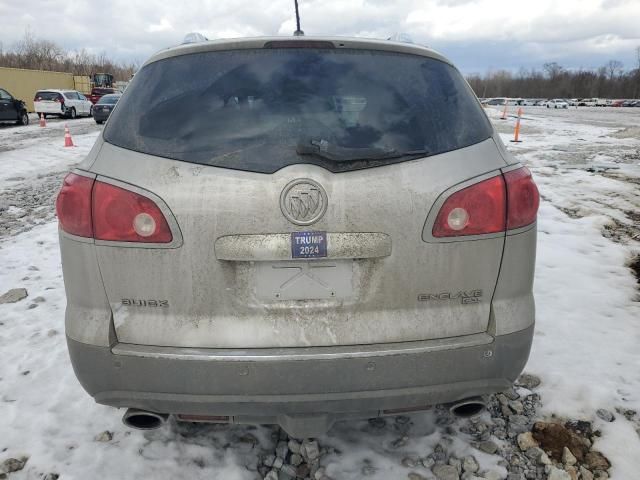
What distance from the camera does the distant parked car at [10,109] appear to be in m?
21.9

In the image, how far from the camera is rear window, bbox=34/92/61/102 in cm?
2817

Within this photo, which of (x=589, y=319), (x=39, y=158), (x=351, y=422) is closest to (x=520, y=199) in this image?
(x=351, y=422)

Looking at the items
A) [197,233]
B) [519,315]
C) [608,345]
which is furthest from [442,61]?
[608,345]

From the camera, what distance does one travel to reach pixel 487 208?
182cm

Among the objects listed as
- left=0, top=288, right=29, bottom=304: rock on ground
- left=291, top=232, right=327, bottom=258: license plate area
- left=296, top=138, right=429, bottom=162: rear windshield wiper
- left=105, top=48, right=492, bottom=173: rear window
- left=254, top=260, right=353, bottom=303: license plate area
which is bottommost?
left=0, top=288, right=29, bottom=304: rock on ground

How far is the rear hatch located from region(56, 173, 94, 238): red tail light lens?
8 centimetres

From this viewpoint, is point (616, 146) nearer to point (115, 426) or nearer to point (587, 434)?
point (587, 434)

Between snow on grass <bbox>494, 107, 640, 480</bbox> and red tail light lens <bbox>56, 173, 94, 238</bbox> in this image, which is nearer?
red tail light lens <bbox>56, 173, 94, 238</bbox>

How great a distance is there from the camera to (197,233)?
1.73 meters

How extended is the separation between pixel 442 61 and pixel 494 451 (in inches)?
73.5

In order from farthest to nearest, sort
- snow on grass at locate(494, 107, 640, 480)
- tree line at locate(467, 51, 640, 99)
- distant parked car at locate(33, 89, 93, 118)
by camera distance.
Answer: tree line at locate(467, 51, 640, 99), distant parked car at locate(33, 89, 93, 118), snow on grass at locate(494, 107, 640, 480)

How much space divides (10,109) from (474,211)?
2612 cm

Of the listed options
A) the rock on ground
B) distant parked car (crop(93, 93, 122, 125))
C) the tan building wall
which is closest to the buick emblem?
the rock on ground

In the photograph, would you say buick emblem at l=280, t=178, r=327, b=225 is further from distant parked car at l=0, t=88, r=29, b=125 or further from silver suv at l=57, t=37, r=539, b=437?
distant parked car at l=0, t=88, r=29, b=125
